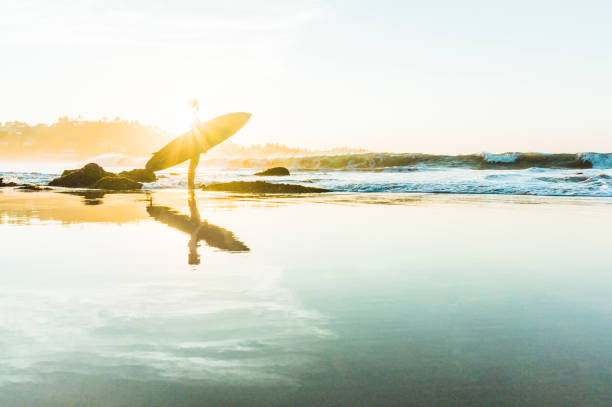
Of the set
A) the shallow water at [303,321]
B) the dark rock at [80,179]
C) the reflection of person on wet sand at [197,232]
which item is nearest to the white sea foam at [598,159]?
the dark rock at [80,179]

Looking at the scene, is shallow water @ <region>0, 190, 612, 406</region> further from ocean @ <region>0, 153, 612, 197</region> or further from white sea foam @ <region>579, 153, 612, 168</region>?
white sea foam @ <region>579, 153, 612, 168</region>

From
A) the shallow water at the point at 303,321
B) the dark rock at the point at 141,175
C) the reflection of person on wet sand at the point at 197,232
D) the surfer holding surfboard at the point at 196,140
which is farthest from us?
the dark rock at the point at 141,175

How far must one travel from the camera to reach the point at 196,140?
679 inches

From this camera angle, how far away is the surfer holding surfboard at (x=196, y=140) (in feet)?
56.8

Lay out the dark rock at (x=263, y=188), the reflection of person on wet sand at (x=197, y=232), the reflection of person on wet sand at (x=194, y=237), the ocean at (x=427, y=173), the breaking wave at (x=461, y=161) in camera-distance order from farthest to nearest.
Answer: the breaking wave at (x=461, y=161) < the ocean at (x=427, y=173) < the dark rock at (x=263, y=188) < the reflection of person on wet sand at (x=197, y=232) < the reflection of person on wet sand at (x=194, y=237)

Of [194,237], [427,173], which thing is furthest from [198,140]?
[427,173]

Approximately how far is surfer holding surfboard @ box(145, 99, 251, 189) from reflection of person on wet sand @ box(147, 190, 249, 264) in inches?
349

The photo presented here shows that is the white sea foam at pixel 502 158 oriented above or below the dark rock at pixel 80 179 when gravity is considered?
above

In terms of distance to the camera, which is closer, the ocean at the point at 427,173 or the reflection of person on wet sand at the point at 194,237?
the reflection of person on wet sand at the point at 194,237

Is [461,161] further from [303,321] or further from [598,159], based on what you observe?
[303,321]

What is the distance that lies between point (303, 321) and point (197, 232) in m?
3.81

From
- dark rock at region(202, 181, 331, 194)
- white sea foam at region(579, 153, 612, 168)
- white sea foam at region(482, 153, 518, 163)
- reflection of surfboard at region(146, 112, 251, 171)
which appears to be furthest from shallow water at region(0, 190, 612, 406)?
white sea foam at region(482, 153, 518, 163)

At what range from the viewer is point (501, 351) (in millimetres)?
2252

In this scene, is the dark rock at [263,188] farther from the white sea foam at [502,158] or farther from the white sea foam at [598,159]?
the white sea foam at [598,159]
